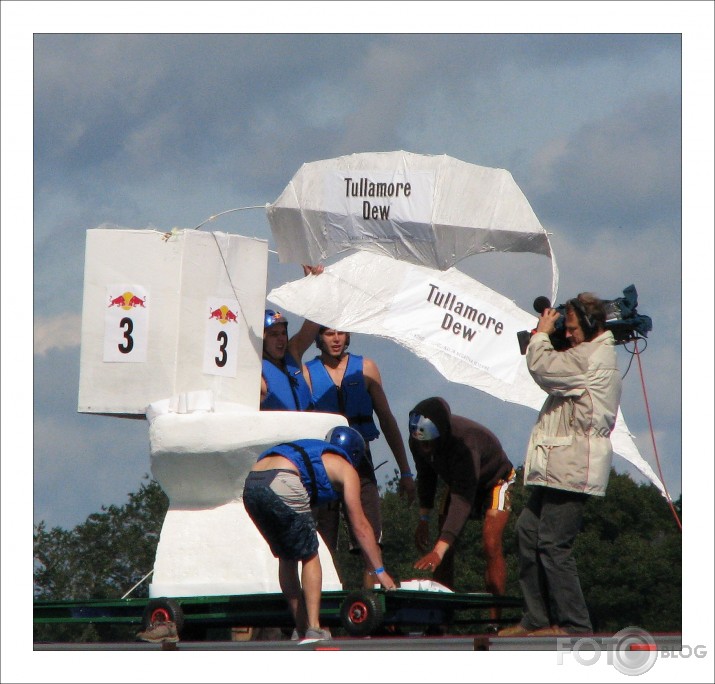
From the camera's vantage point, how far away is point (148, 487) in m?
27.8

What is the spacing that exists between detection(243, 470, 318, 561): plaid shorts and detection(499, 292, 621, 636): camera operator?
130 centimetres

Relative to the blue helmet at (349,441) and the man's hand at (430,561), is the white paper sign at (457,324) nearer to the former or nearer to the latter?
the man's hand at (430,561)

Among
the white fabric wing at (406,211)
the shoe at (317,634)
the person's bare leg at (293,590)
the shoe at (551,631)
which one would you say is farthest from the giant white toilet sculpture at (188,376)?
the shoe at (551,631)

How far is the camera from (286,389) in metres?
10.4

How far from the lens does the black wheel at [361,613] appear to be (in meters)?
8.35

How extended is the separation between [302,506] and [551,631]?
5.42 feet

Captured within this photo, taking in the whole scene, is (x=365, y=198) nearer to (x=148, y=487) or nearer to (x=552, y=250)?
(x=552, y=250)

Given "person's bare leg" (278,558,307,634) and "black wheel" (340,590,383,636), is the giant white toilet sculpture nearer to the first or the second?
"person's bare leg" (278,558,307,634)

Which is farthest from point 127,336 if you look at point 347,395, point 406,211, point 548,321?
point 548,321

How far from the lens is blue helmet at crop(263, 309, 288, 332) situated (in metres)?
10.5

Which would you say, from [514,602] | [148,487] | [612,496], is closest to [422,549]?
[514,602]

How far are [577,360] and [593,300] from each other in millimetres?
457

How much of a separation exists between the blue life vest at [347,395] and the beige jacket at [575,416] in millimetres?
2310

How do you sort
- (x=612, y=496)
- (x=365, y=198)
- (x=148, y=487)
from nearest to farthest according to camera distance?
(x=365, y=198) < (x=148, y=487) < (x=612, y=496)
